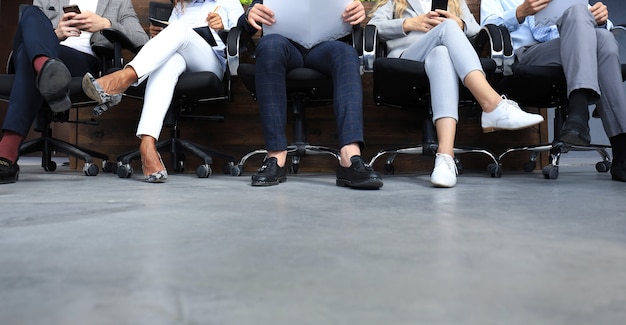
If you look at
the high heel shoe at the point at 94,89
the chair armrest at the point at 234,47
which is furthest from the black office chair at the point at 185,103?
the high heel shoe at the point at 94,89

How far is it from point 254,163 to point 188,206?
1517 mm

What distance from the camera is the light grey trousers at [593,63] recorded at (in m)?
1.72

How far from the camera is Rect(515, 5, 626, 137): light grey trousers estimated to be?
5.64ft

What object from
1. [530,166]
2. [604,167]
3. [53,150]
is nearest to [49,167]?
[53,150]

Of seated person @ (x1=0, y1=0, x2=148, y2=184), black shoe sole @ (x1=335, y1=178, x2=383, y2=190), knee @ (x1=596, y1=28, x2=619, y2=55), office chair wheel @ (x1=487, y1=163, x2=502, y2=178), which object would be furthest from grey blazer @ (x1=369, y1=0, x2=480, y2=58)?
seated person @ (x1=0, y1=0, x2=148, y2=184)

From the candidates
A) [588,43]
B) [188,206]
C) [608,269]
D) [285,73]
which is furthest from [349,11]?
[608,269]

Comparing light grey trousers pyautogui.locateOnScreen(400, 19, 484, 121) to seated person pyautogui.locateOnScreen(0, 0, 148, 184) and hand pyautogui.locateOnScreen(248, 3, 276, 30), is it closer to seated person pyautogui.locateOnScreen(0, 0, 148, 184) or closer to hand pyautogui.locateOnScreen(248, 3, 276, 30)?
hand pyautogui.locateOnScreen(248, 3, 276, 30)

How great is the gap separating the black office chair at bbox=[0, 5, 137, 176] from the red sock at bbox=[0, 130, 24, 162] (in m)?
0.27

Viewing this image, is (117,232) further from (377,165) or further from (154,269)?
(377,165)

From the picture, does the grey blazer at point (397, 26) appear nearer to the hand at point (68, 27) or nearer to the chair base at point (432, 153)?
the chair base at point (432, 153)

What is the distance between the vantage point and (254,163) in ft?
8.50

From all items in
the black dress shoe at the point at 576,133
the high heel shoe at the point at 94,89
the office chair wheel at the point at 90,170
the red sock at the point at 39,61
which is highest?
the red sock at the point at 39,61

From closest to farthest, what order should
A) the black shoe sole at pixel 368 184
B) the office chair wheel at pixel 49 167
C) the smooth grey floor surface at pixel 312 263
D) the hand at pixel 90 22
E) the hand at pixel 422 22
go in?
the smooth grey floor surface at pixel 312 263 → the black shoe sole at pixel 368 184 → the hand at pixel 422 22 → the hand at pixel 90 22 → the office chair wheel at pixel 49 167

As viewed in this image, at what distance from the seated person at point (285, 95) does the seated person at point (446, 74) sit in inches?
10.8
